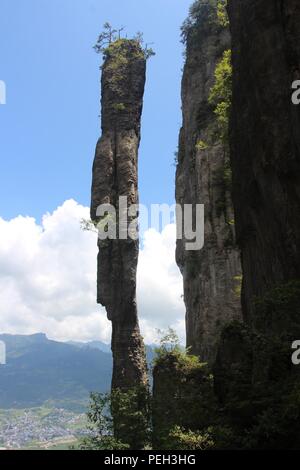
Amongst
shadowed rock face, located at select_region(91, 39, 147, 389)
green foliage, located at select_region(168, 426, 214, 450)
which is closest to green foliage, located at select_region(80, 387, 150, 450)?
green foliage, located at select_region(168, 426, 214, 450)

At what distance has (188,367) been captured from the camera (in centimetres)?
2391

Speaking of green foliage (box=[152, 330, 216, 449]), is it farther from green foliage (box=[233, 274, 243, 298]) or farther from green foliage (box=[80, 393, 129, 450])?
green foliage (box=[233, 274, 243, 298])

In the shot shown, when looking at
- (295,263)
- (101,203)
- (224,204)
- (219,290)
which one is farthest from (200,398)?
Result: (101,203)

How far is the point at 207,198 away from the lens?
34312 millimetres

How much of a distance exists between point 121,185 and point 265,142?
830 inches

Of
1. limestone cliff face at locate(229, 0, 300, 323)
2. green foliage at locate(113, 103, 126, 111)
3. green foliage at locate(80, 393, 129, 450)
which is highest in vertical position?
green foliage at locate(113, 103, 126, 111)

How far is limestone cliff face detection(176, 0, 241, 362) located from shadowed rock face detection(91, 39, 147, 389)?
13.5 ft

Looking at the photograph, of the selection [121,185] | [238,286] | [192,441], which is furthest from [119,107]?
[192,441]

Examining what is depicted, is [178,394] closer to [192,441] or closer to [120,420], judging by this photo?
[120,420]

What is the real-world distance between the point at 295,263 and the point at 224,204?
1724 centimetres

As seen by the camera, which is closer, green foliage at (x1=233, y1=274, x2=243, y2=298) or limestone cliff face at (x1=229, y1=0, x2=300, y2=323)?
limestone cliff face at (x1=229, y1=0, x2=300, y2=323)

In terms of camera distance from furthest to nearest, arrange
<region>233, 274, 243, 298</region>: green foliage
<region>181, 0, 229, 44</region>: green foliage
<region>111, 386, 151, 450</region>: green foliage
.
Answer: <region>181, 0, 229, 44</region>: green foliage, <region>233, 274, 243, 298</region>: green foliage, <region>111, 386, 151, 450</region>: green foliage

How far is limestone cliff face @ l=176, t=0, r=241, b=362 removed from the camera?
3115 centimetres

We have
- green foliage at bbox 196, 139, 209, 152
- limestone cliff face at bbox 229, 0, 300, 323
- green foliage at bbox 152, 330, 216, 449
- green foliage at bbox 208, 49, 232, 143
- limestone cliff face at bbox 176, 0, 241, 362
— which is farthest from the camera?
green foliage at bbox 196, 139, 209, 152
